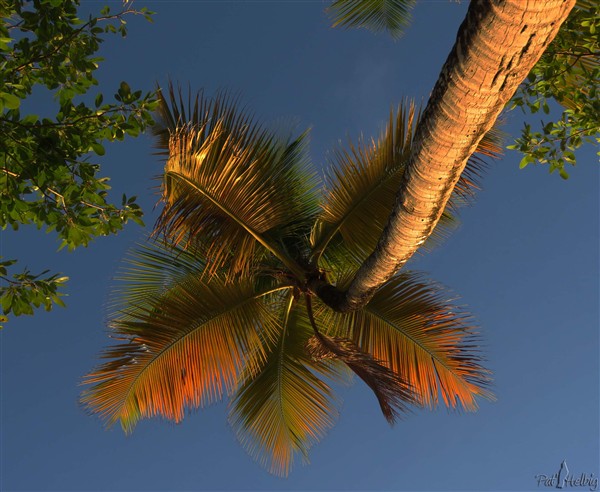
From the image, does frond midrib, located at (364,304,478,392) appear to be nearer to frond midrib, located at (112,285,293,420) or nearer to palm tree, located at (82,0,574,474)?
palm tree, located at (82,0,574,474)

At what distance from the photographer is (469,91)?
3.33 meters

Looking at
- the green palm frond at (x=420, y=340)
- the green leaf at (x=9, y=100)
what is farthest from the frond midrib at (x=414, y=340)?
the green leaf at (x=9, y=100)

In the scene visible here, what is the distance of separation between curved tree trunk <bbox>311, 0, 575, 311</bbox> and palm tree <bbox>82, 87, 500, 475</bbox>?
2.17 meters

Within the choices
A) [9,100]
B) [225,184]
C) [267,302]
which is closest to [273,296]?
[267,302]

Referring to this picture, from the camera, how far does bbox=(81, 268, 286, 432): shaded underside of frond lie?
23.1ft

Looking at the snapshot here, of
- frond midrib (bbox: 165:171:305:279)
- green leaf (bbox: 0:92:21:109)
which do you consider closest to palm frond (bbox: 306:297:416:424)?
frond midrib (bbox: 165:171:305:279)

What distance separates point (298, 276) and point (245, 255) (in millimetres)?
794

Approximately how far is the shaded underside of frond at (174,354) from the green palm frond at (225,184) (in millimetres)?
587

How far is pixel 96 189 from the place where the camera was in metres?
5.62

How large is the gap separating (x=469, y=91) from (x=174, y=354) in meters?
4.89

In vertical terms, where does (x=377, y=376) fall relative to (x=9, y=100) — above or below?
below

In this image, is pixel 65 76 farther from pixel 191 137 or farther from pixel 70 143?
pixel 191 137

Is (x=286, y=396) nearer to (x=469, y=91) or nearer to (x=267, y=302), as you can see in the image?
(x=267, y=302)

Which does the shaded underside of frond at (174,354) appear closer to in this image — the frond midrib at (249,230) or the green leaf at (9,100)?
the frond midrib at (249,230)
